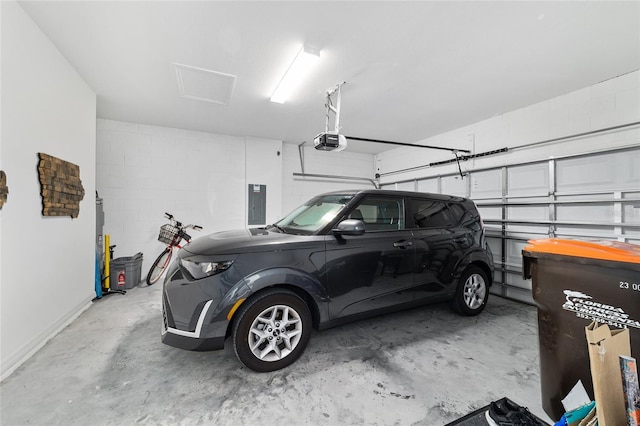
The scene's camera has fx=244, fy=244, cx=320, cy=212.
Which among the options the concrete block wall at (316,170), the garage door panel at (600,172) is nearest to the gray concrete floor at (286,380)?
the garage door panel at (600,172)

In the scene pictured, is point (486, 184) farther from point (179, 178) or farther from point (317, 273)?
point (179, 178)

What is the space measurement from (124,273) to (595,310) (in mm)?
5639

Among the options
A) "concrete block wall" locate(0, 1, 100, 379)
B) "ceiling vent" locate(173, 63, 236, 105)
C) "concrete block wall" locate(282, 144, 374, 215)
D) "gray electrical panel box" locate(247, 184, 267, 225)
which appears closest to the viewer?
"concrete block wall" locate(0, 1, 100, 379)

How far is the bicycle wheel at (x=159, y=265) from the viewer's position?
15.4 feet

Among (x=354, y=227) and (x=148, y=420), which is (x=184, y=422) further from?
(x=354, y=227)

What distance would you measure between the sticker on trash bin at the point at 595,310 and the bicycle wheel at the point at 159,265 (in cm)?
568

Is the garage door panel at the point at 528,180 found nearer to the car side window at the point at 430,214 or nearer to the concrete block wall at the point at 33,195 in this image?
the car side window at the point at 430,214

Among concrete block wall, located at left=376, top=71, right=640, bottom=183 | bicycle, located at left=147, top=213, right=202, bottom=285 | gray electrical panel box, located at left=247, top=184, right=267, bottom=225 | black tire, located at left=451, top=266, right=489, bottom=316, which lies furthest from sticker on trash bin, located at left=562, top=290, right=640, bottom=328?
bicycle, located at left=147, top=213, right=202, bottom=285

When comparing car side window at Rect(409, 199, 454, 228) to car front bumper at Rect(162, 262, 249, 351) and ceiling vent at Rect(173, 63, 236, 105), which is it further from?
ceiling vent at Rect(173, 63, 236, 105)

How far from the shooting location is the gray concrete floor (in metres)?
1.63

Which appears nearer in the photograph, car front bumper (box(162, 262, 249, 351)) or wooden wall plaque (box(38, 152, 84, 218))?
car front bumper (box(162, 262, 249, 351))

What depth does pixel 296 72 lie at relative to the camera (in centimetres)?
295

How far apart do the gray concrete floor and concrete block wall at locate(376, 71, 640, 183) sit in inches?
105

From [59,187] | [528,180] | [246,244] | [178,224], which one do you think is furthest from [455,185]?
[59,187]
